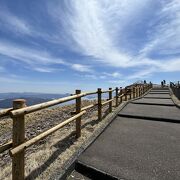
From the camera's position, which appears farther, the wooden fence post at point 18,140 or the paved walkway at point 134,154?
the paved walkway at point 134,154

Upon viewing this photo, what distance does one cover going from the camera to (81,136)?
668cm

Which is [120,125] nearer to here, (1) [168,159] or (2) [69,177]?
(1) [168,159]

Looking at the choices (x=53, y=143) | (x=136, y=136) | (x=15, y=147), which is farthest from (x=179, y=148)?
(x=15, y=147)

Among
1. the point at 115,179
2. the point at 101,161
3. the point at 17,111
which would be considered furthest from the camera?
the point at 101,161

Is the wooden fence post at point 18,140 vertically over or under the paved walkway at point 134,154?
over

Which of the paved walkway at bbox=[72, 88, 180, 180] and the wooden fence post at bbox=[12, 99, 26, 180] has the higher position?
the wooden fence post at bbox=[12, 99, 26, 180]

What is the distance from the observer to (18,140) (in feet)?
11.5

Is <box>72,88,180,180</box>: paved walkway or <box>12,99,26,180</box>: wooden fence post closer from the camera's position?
<box>12,99,26,180</box>: wooden fence post

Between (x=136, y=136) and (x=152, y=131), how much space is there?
0.94m

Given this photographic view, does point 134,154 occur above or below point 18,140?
below

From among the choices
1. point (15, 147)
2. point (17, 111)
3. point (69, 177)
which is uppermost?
point (17, 111)

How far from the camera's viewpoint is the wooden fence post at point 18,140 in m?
3.47

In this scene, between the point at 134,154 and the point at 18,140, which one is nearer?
the point at 18,140

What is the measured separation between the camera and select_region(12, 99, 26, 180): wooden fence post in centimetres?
347
